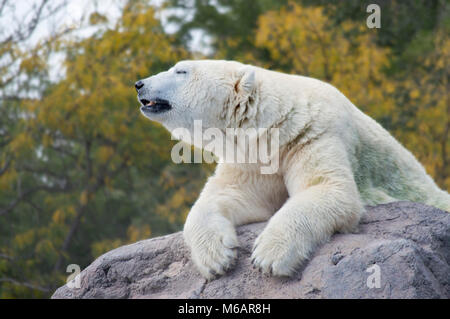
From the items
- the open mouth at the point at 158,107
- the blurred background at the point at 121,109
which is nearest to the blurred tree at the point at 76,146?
the blurred background at the point at 121,109

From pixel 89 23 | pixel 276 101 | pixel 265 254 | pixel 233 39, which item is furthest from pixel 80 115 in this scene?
pixel 265 254

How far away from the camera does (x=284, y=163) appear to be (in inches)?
153

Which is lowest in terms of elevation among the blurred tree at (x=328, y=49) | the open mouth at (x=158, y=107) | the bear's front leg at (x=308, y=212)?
the bear's front leg at (x=308, y=212)

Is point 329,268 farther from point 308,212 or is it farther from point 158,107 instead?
point 158,107

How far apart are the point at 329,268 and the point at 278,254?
286 mm

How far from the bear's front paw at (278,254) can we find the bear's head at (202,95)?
3.15 feet

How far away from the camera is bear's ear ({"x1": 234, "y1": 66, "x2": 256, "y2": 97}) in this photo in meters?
3.91

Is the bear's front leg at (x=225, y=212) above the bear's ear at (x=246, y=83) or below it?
below

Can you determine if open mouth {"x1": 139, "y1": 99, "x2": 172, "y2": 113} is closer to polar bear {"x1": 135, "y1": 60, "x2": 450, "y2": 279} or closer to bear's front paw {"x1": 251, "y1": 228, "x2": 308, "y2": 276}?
polar bear {"x1": 135, "y1": 60, "x2": 450, "y2": 279}

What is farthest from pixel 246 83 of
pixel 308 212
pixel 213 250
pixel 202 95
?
pixel 213 250

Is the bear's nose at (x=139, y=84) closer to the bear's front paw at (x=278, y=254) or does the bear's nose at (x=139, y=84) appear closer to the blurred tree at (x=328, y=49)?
the bear's front paw at (x=278, y=254)

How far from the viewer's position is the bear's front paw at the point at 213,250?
3395mm

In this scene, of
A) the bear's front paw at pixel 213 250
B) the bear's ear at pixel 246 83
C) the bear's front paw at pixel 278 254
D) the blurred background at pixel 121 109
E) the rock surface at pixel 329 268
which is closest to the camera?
the rock surface at pixel 329 268
